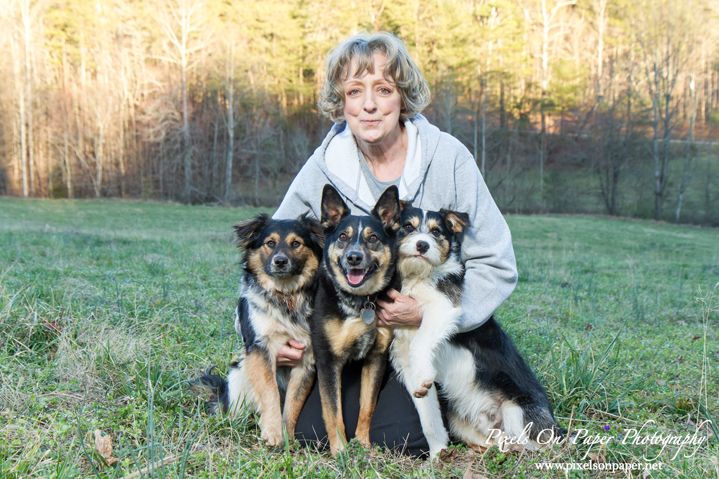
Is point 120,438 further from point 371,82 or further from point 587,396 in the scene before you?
point 587,396

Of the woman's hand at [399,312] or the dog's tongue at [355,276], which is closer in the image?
the dog's tongue at [355,276]

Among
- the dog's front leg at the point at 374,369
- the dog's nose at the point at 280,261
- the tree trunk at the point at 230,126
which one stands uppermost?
the tree trunk at the point at 230,126

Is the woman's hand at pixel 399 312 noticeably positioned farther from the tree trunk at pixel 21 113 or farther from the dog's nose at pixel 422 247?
the tree trunk at pixel 21 113

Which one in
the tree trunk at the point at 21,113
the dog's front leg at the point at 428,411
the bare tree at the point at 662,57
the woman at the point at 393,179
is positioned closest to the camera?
the dog's front leg at the point at 428,411

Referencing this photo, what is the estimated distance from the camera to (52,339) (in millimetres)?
3867

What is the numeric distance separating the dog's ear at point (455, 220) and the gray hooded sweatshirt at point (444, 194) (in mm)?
133

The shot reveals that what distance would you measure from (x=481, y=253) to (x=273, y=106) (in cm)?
2968

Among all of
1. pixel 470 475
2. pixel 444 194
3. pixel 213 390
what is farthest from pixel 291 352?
pixel 444 194

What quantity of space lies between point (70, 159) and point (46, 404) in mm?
30099

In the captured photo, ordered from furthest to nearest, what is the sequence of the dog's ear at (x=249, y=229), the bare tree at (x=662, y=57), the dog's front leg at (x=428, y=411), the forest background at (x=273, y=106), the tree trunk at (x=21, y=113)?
the forest background at (x=273, y=106)
the tree trunk at (x=21, y=113)
the bare tree at (x=662, y=57)
the dog's ear at (x=249, y=229)
the dog's front leg at (x=428, y=411)

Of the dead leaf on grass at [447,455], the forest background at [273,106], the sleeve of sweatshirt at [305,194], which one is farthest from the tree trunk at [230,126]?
the dead leaf on grass at [447,455]

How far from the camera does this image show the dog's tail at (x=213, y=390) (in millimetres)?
3100

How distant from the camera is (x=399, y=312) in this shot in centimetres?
296

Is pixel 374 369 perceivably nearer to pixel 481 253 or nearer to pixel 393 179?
pixel 481 253
